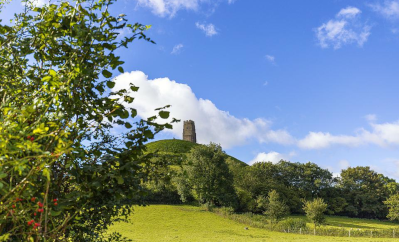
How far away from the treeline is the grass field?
3590 mm

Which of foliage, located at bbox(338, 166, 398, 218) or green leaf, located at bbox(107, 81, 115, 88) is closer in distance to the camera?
green leaf, located at bbox(107, 81, 115, 88)

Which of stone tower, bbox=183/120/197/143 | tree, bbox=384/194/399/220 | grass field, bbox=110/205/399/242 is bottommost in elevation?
grass field, bbox=110/205/399/242

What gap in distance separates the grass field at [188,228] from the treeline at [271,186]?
359 centimetres

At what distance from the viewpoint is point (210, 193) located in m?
55.3

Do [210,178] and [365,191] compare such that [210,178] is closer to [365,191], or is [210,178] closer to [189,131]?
[365,191]

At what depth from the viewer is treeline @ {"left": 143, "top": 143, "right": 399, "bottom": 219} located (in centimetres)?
5562

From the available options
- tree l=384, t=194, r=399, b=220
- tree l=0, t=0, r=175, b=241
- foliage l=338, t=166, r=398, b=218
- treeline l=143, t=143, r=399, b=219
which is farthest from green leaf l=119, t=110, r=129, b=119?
foliage l=338, t=166, r=398, b=218

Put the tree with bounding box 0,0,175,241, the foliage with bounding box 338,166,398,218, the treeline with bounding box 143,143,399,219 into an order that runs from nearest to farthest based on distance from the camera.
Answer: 1. the tree with bounding box 0,0,175,241
2. the treeline with bounding box 143,143,399,219
3. the foliage with bounding box 338,166,398,218

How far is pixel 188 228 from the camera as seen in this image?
39.8 m

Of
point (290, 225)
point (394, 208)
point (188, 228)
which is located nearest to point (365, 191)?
point (394, 208)

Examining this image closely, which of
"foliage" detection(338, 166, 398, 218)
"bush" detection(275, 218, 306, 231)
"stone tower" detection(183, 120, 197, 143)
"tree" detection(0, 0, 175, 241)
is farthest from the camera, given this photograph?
"stone tower" detection(183, 120, 197, 143)

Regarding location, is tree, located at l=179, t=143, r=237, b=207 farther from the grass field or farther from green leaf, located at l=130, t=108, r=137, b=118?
green leaf, located at l=130, t=108, r=137, b=118

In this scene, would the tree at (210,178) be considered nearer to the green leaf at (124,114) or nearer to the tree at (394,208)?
the tree at (394,208)

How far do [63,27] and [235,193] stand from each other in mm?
56493
